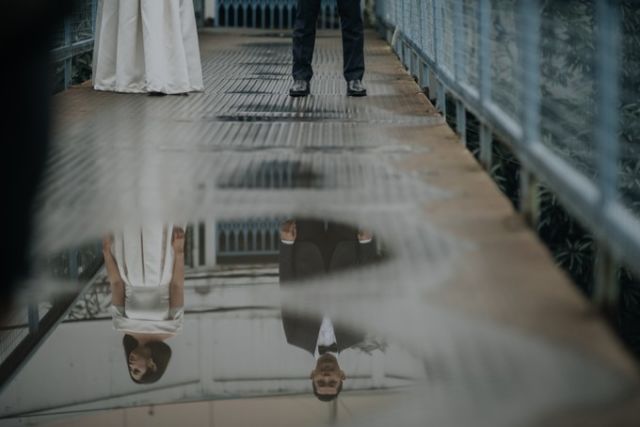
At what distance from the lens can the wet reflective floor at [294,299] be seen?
2.96 m

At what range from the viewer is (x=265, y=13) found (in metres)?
16.5

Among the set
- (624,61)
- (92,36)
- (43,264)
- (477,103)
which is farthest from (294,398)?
(92,36)

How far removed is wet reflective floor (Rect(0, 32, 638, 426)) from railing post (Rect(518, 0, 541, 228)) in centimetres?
12

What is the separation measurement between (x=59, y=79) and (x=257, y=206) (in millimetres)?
4778

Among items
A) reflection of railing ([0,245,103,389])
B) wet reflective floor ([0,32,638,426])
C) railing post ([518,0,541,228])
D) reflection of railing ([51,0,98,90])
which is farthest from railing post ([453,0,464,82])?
reflection of railing ([51,0,98,90])

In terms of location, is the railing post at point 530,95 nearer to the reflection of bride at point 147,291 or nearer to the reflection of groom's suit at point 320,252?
the reflection of groom's suit at point 320,252

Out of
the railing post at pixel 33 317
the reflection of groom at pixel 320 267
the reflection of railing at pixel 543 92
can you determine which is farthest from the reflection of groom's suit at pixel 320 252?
the railing post at pixel 33 317

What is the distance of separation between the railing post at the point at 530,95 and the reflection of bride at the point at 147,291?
123 cm

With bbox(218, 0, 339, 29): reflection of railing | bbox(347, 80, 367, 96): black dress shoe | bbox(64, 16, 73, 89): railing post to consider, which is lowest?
bbox(218, 0, 339, 29): reflection of railing

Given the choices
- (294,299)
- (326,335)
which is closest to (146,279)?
(294,299)

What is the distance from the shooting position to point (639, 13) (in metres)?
8.73

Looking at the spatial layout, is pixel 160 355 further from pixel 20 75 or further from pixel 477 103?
pixel 477 103

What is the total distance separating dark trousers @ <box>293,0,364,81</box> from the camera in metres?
8.13

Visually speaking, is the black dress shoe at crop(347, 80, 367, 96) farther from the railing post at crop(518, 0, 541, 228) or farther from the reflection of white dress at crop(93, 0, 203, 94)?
the railing post at crop(518, 0, 541, 228)
